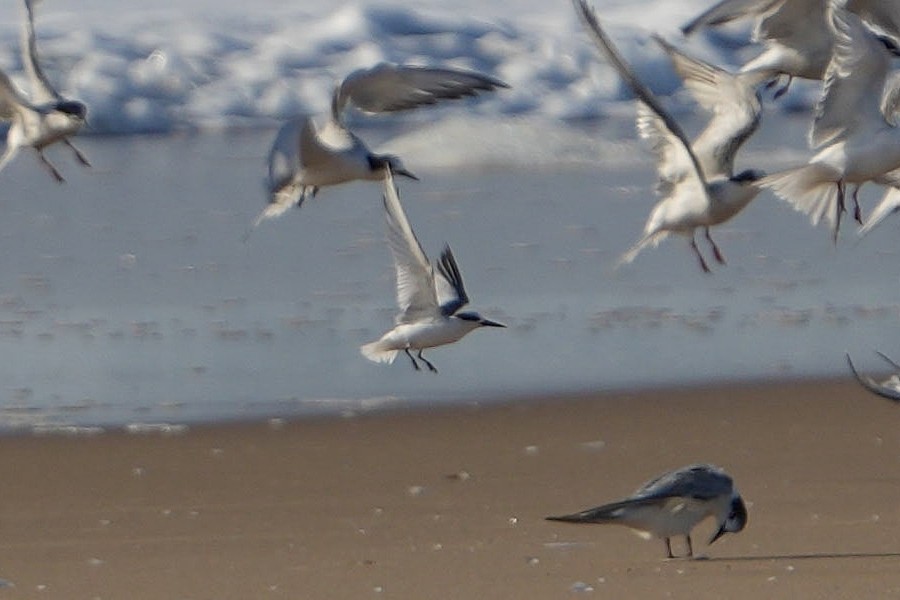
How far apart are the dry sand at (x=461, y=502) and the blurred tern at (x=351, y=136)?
100cm

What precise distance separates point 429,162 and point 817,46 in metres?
9.34

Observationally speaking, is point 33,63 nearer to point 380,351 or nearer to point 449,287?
point 380,351

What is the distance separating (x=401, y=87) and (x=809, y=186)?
1.60m

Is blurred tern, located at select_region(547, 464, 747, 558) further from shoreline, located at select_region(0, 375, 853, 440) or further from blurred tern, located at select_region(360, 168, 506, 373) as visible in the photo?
shoreline, located at select_region(0, 375, 853, 440)

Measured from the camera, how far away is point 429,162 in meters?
17.9

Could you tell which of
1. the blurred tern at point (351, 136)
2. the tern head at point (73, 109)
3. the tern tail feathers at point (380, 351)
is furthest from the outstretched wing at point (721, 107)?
the tern head at point (73, 109)

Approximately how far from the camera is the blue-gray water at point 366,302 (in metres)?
8.97

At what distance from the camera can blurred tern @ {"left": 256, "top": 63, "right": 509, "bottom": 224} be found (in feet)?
24.9

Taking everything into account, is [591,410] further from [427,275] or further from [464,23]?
[464,23]

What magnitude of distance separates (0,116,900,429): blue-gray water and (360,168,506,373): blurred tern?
0.94m

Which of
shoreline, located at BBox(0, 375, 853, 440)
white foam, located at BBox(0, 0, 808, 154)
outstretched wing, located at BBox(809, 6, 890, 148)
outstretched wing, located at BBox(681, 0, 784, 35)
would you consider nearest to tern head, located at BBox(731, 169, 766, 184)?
outstretched wing, located at BBox(809, 6, 890, 148)

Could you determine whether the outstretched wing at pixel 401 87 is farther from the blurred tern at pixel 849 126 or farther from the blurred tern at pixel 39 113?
the blurred tern at pixel 39 113

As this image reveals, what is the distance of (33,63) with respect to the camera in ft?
29.4

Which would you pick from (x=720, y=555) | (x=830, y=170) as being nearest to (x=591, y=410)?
(x=830, y=170)
